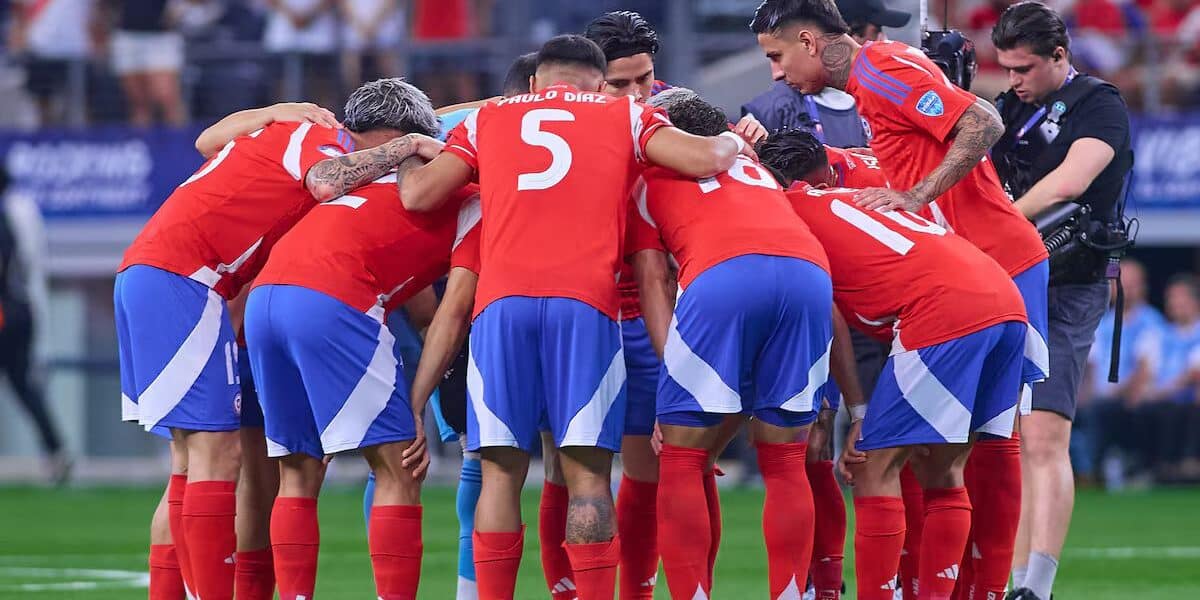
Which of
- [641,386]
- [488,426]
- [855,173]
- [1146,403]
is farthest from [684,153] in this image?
[1146,403]

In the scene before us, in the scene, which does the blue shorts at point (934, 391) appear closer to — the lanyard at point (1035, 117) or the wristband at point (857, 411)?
the wristband at point (857, 411)

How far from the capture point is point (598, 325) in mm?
6043

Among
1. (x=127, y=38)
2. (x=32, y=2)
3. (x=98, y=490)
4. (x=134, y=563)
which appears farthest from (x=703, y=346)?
(x=32, y=2)

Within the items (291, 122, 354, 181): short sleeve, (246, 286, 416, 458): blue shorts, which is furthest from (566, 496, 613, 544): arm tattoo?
(291, 122, 354, 181): short sleeve

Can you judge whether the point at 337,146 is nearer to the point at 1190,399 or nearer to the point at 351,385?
the point at 351,385

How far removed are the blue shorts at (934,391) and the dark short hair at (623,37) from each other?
5.92 ft

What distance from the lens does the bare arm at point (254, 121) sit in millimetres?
6973

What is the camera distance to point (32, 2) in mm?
18469

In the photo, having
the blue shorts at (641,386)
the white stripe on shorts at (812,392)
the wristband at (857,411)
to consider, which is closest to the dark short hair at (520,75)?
the blue shorts at (641,386)

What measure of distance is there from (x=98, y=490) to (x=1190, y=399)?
9978 millimetres

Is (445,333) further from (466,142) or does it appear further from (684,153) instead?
(684,153)

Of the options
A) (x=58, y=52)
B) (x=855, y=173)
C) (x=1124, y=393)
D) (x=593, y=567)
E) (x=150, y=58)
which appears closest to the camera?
(x=593, y=567)

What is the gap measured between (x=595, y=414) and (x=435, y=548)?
16.8ft

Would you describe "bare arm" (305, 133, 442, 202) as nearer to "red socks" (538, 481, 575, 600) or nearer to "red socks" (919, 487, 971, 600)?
"red socks" (538, 481, 575, 600)
